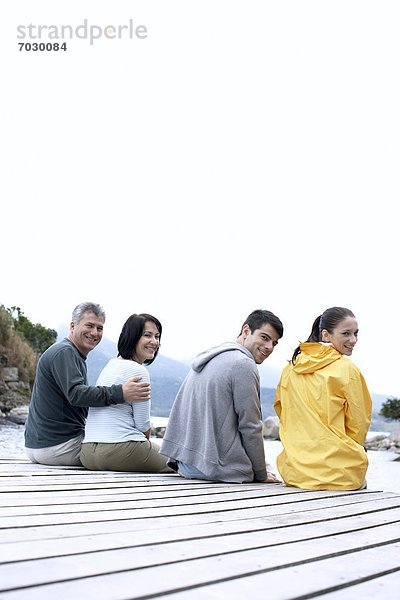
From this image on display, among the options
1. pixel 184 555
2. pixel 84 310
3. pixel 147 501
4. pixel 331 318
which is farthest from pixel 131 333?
pixel 184 555

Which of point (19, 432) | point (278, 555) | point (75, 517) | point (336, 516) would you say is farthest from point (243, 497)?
point (19, 432)

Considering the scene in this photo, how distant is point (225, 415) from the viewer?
15.9 feet

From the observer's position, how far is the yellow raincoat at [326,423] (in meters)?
4.81

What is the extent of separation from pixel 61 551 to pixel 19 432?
26.6 metres

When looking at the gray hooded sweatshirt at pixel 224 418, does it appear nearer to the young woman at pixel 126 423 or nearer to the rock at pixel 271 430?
the young woman at pixel 126 423

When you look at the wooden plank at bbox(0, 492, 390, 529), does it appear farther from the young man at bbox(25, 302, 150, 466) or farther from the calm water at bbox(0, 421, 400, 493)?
the calm water at bbox(0, 421, 400, 493)

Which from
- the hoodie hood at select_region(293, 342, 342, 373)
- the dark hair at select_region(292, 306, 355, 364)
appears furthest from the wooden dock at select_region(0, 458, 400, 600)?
the dark hair at select_region(292, 306, 355, 364)

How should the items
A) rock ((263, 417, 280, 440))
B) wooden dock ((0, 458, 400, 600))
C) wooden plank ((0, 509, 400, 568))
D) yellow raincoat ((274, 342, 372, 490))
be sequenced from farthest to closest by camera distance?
1. rock ((263, 417, 280, 440))
2. yellow raincoat ((274, 342, 372, 490))
3. wooden plank ((0, 509, 400, 568))
4. wooden dock ((0, 458, 400, 600))

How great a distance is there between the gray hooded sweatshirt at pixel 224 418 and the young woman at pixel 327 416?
0.25 m

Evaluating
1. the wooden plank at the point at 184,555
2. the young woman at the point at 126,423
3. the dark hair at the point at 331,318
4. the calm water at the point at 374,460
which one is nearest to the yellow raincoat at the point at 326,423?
the dark hair at the point at 331,318

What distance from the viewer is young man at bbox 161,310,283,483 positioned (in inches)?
190

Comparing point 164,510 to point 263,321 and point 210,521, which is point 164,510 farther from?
point 263,321

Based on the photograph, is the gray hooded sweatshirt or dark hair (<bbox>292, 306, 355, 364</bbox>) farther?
dark hair (<bbox>292, 306, 355, 364</bbox>)

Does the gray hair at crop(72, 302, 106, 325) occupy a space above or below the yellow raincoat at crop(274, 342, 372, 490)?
above
